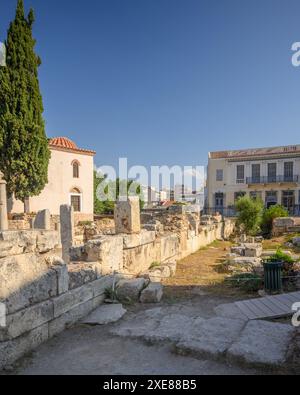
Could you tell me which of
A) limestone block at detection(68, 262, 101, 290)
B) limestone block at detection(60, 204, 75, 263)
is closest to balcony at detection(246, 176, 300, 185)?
limestone block at detection(60, 204, 75, 263)

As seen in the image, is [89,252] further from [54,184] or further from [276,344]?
[54,184]

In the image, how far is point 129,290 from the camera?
5262mm

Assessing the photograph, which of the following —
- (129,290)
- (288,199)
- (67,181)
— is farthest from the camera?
(288,199)

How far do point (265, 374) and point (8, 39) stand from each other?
23553 mm

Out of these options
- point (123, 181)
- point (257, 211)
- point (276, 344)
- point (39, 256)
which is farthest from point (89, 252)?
point (123, 181)

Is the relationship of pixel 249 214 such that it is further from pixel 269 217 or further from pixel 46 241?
pixel 46 241

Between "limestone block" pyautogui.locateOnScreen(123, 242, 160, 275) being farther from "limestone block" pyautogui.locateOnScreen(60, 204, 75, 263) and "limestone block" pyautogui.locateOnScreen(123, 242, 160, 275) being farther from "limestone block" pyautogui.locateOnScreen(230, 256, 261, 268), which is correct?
"limestone block" pyautogui.locateOnScreen(60, 204, 75, 263)

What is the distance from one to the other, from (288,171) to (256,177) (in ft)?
10.9

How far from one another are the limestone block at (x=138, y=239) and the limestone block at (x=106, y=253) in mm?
378

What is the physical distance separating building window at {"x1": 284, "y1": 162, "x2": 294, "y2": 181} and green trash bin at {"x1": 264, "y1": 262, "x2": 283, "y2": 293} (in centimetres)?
2951

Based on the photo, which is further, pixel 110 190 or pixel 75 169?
pixel 110 190

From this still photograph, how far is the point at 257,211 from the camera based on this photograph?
1692cm

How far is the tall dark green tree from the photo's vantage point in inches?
751

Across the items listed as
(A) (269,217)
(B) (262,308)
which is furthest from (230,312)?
(A) (269,217)
